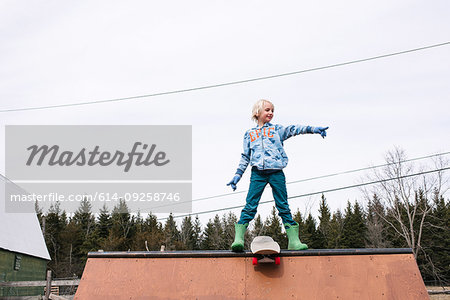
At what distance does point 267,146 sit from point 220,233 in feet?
137

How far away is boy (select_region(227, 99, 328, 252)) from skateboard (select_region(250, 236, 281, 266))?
1.62ft

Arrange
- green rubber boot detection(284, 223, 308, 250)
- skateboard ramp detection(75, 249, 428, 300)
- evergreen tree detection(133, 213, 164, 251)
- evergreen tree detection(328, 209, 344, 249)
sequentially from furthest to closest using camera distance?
1. evergreen tree detection(328, 209, 344, 249)
2. evergreen tree detection(133, 213, 164, 251)
3. green rubber boot detection(284, 223, 308, 250)
4. skateboard ramp detection(75, 249, 428, 300)

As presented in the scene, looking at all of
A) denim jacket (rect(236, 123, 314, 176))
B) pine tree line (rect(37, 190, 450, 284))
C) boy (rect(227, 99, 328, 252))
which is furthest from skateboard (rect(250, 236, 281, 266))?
pine tree line (rect(37, 190, 450, 284))

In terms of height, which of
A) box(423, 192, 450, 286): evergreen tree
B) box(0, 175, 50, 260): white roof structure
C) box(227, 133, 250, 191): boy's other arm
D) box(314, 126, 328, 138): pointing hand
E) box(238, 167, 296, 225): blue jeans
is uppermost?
box(314, 126, 328, 138): pointing hand

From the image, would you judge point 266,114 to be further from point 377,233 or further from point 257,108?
point 377,233

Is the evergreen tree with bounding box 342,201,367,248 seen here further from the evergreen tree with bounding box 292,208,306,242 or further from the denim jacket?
the denim jacket

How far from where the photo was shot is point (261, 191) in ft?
14.4

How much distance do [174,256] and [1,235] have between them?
1680 cm

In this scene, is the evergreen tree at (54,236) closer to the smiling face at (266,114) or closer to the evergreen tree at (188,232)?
the evergreen tree at (188,232)

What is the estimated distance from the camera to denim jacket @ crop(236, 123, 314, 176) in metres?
4.34

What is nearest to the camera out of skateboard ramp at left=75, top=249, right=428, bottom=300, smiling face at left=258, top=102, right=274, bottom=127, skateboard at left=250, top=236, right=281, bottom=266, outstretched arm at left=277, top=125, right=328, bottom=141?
skateboard ramp at left=75, top=249, right=428, bottom=300

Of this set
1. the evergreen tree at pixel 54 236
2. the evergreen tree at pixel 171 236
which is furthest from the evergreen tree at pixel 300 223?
the evergreen tree at pixel 54 236

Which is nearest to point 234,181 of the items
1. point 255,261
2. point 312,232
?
point 255,261

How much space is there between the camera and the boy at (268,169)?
4.28m
